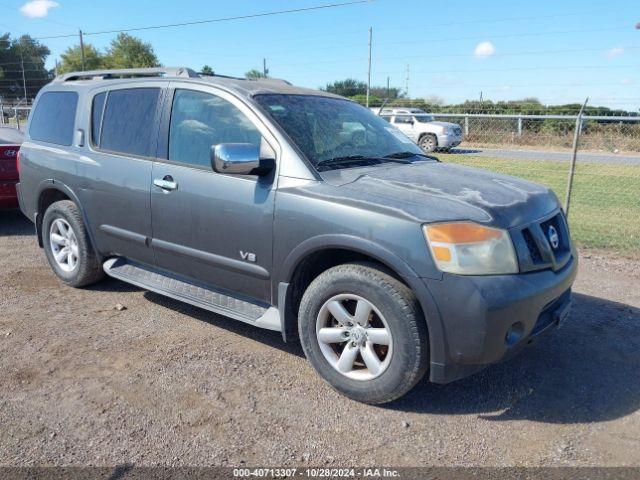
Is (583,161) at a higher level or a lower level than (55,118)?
lower

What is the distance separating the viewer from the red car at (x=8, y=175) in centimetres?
726

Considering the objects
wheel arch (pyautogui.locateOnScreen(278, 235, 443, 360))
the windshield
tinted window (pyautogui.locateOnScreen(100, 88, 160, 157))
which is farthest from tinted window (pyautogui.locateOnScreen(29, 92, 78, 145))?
wheel arch (pyautogui.locateOnScreen(278, 235, 443, 360))

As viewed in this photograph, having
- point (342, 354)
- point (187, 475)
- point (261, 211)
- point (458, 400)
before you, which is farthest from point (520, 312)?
point (187, 475)

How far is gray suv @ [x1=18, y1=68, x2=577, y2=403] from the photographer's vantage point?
2.84m

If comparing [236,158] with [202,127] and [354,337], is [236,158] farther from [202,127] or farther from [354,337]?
[354,337]

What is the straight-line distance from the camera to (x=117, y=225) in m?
4.41

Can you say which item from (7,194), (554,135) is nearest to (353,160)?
(7,194)

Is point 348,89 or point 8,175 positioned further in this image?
point 348,89

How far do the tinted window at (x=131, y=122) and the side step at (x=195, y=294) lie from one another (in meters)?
0.95

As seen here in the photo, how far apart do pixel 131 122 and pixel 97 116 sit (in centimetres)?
52

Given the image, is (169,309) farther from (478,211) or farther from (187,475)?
(478,211)

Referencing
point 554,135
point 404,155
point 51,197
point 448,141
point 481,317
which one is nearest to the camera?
point 481,317

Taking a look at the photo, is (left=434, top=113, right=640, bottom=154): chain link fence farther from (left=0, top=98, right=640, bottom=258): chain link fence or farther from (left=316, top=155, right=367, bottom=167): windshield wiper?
(left=316, top=155, right=367, bottom=167): windshield wiper

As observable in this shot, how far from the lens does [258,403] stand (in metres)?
3.17
